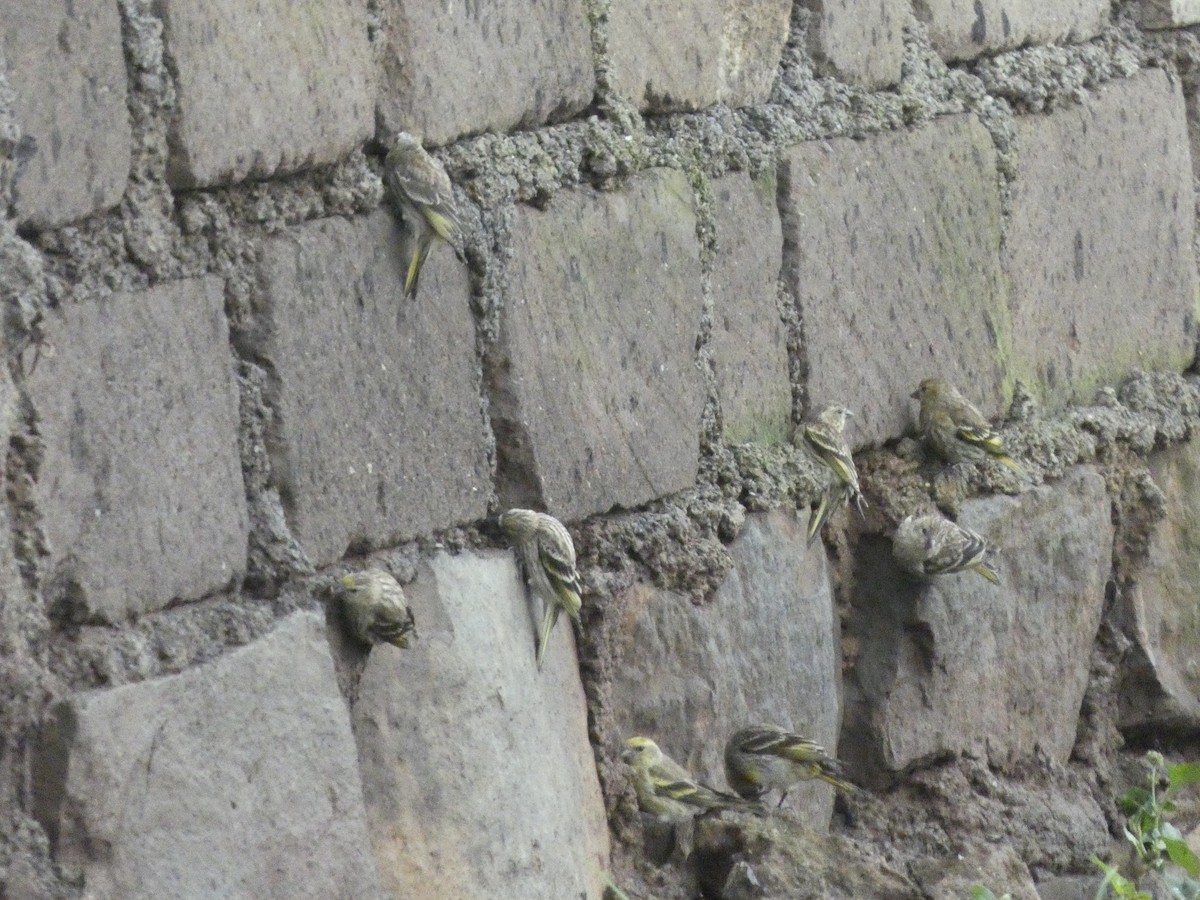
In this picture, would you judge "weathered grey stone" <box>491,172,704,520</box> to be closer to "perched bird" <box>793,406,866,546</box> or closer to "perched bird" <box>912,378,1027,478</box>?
"perched bird" <box>793,406,866,546</box>

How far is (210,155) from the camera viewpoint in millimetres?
3008

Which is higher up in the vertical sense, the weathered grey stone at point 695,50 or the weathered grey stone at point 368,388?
the weathered grey stone at point 695,50

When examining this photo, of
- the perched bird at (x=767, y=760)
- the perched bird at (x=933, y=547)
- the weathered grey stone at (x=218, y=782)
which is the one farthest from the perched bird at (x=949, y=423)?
the weathered grey stone at (x=218, y=782)

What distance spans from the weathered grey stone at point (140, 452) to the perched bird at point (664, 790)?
3.45 ft

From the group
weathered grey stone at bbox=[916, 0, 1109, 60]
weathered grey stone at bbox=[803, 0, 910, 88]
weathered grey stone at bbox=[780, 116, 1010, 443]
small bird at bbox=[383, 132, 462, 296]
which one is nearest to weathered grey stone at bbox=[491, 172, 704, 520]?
small bird at bbox=[383, 132, 462, 296]

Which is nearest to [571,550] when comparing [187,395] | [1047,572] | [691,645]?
[691,645]

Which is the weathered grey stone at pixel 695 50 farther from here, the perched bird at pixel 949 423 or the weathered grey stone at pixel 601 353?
the perched bird at pixel 949 423

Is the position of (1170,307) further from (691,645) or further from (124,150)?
(124,150)

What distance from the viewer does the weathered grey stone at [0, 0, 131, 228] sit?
2670 mm

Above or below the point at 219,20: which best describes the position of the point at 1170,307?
below

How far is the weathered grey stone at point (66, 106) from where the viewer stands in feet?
8.76

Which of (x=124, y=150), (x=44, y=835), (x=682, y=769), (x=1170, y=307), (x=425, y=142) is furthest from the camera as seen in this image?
(x=1170, y=307)

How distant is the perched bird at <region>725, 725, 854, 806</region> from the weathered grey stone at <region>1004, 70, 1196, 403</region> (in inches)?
55.2

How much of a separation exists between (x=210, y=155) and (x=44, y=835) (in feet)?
3.27
